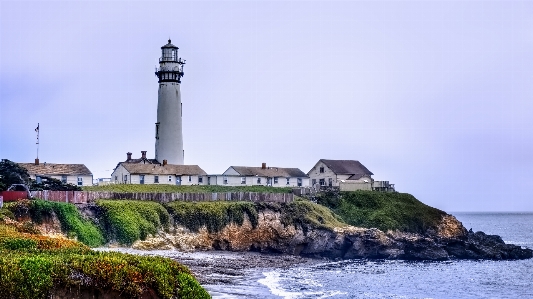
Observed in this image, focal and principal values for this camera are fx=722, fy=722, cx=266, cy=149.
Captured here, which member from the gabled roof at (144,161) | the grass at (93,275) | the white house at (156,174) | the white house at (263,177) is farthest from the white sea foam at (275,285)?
the white house at (263,177)

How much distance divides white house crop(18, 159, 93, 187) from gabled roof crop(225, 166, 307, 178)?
1941 centimetres

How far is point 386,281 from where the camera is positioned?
53.1 meters

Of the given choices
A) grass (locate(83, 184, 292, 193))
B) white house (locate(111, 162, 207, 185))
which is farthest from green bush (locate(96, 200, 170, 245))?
white house (locate(111, 162, 207, 185))

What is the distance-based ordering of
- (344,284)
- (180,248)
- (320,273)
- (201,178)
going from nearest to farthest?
(344,284), (320,273), (180,248), (201,178)

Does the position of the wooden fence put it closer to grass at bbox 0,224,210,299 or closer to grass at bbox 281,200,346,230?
grass at bbox 281,200,346,230

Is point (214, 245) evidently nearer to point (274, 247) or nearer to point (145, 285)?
point (274, 247)

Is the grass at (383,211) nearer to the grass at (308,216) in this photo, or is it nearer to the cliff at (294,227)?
the cliff at (294,227)

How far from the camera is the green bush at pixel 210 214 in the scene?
64.7 m

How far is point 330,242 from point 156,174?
23.0 m

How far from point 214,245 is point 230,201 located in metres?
7.13

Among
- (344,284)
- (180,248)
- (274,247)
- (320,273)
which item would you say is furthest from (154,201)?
(344,284)

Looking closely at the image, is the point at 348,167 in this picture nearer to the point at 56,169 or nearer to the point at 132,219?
the point at 56,169

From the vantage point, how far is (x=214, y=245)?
65.7m

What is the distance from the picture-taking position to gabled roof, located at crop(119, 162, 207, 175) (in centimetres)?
8188
